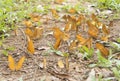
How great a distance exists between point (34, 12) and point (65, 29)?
88 centimetres

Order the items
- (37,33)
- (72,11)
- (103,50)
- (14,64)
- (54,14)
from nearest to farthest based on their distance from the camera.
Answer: (14,64) < (103,50) < (37,33) < (54,14) < (72,11)

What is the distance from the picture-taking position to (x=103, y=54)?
89.0 inches

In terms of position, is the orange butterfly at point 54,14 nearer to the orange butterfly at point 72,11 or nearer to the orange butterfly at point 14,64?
the orange butterfly at point 72,11

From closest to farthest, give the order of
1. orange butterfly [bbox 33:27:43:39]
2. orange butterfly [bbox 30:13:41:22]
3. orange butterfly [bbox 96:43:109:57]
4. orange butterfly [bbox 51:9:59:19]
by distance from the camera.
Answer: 1. orange butterfly [bbox 96:43:109:57]
2. orange butterfly [bbox 33:27:43:39]
3. orange butterfly [bbox 30:13:41:22]
4. orange butterfly [bbox 51:9:59:19]

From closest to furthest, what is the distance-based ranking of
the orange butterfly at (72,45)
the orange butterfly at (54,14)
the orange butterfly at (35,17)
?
the orange butterfly at (72,45) → the orange butterfly at (35,17) → the orange butterfly at (54,14)

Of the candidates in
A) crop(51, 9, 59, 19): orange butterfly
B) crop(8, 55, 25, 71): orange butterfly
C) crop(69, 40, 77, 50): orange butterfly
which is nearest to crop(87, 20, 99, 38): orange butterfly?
crop(69, 40, 77, 50): orange butterfly

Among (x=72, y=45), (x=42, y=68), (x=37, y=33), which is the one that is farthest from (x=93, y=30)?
(x=42, y=68)

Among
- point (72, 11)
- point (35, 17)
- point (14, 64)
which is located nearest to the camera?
point (14, 64)

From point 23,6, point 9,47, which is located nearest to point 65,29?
point 9,47

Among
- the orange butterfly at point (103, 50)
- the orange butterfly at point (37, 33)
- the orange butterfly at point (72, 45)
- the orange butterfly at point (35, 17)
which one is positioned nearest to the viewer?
the orange butterfly at point (103, 50)

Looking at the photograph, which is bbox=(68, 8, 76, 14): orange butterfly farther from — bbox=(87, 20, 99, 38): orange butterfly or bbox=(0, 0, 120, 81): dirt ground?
bbox=(0, 0, 120, 81): dirt ground

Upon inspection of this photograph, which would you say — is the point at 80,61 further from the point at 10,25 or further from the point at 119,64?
the point at 10,25

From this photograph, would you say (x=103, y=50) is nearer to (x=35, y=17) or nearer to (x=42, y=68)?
(x=42, y=68)

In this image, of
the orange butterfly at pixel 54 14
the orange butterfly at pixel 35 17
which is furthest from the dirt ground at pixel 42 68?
the orange butterfly at pixel 54 14
